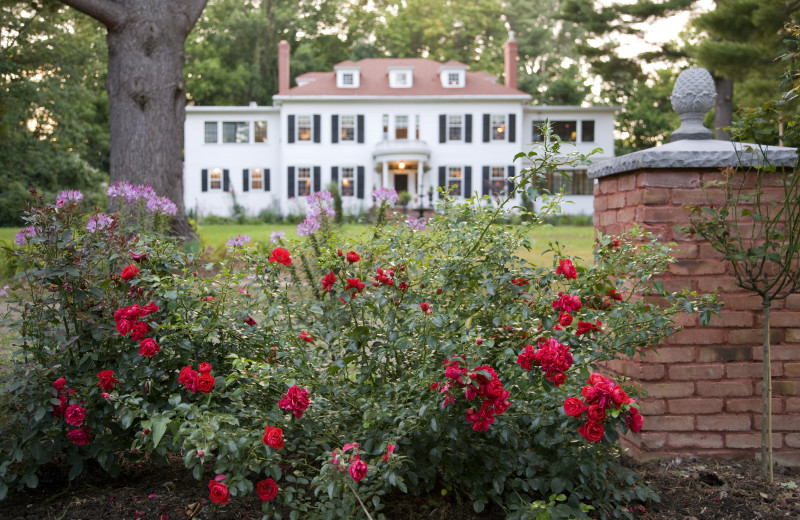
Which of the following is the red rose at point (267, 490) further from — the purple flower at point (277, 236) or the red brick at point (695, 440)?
the red brick at point (695, 440)

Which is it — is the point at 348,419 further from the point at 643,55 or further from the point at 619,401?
the point at 643,55

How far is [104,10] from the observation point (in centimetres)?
677

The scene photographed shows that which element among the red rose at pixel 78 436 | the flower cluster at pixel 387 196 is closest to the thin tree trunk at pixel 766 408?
the flower cluster at pixel 387 196

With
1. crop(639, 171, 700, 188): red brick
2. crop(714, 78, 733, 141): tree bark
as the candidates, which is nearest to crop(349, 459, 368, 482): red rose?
crop(639, 171, 700, 188): red brick

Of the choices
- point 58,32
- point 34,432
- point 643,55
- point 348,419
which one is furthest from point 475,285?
point 58,32

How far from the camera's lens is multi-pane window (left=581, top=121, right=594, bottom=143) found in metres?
27.2

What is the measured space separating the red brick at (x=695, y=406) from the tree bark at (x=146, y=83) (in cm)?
588

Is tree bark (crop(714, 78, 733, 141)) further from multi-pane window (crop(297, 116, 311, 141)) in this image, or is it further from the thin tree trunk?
multi-pane window (crop(297, 116, 311, 141))

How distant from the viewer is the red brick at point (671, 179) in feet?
9.13

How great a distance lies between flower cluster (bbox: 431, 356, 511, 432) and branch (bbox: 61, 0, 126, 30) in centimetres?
635

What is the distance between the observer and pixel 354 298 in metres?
2.26

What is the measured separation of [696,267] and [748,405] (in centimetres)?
60

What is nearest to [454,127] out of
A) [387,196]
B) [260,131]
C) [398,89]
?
[398,89]

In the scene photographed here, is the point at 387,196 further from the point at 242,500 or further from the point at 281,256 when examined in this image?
the point at 242,500
